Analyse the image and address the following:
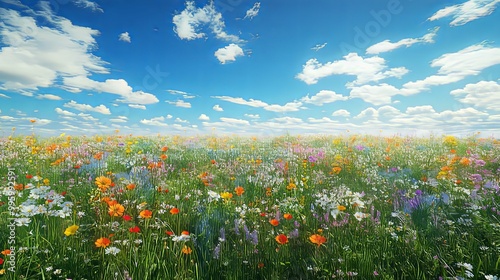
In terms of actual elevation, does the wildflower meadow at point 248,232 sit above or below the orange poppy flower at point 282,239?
below

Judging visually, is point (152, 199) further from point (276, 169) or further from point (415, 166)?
point (415, 166)

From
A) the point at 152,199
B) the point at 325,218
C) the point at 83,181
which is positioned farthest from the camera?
the point at 83,181

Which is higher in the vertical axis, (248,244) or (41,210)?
(41,210)

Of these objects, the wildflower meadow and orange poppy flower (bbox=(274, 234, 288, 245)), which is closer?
the wildflower meadow

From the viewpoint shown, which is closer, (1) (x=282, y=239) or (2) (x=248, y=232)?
(1) (x=282, y=239)

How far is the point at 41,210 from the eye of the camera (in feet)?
11.7

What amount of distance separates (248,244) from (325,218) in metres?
1.27

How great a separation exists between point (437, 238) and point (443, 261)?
634mm

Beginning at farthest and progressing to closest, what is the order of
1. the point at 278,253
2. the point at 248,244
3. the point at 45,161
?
the point at 45,161 → the point at 248,244 → the point at 278,253

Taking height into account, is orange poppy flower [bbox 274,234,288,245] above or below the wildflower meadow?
above

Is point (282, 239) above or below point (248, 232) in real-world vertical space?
above

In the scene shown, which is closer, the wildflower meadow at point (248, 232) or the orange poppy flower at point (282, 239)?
the wildflower meadow at point (248, 232)

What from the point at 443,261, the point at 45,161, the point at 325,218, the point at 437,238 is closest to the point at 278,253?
the point at 325,218

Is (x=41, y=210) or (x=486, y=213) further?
(x=486, y=213)
